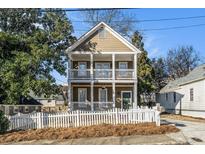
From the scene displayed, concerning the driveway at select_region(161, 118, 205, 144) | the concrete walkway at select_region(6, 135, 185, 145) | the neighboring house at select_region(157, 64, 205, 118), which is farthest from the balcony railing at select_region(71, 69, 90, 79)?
the concrete walkway at select_region(6, 135, 185, 145)

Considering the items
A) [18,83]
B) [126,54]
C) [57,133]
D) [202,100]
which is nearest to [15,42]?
[18,83]

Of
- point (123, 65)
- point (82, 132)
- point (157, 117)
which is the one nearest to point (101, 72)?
point (123, 65)

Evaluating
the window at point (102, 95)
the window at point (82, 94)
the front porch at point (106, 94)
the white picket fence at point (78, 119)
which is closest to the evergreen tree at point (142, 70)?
the front porch at point (106, 94)

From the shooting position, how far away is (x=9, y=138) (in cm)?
1727

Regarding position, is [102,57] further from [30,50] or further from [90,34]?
[30,50]

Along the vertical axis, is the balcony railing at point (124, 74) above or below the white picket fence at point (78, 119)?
above

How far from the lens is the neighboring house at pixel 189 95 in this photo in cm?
2892

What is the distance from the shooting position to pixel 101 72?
1170 inches

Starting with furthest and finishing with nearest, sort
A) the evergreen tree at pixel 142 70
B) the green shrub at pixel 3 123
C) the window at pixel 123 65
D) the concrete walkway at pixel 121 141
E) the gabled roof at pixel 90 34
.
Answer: the evergreen tree at pixel 142 70, the window at pixel 123 65, the gabled roof at pixel 90 34, the green shrub at pixel 3 123, the concrete walkway at pixel 121 141

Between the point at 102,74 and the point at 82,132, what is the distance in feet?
39.8

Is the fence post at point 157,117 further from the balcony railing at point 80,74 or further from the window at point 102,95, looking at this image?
the window at point 102,95

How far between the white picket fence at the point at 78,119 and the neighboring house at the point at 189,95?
846 cm
